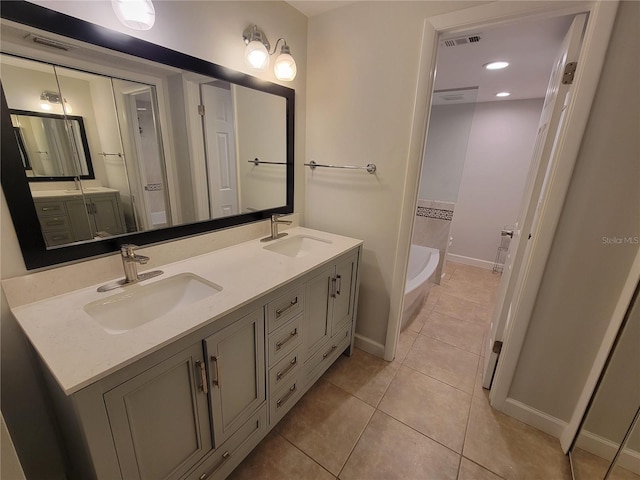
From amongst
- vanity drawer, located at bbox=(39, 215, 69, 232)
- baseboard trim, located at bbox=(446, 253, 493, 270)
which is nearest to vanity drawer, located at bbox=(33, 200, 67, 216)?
vanity drawer, located at bbox=(39, 215, 69, 232)

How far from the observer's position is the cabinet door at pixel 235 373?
967 millimetres

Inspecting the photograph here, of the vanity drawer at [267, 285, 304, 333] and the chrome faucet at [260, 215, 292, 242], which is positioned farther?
the chrome faucet at [260, 215, 292, 242]

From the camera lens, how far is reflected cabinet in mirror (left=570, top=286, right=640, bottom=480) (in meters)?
1.13

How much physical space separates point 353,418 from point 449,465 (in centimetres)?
49

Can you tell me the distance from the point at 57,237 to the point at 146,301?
377mm

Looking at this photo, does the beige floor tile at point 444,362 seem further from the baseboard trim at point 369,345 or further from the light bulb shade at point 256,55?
the light bulb shade at point 256,55

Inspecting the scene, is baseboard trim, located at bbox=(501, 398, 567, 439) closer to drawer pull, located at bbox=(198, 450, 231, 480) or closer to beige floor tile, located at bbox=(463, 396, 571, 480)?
beige floor tile, located at bbox=(463, 396, 571, 480)

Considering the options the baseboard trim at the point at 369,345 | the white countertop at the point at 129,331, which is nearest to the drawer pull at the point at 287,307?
the white countertop at the point at 129,331

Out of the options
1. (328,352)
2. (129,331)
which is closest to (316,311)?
(328,352)

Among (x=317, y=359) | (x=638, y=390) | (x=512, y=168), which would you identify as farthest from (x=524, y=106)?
(x=317, y=359)

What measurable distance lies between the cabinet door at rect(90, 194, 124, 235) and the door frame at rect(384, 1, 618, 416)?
57.1 inches

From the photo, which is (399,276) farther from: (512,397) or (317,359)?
(512,397)

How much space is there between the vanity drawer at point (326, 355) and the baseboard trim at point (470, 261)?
270cm

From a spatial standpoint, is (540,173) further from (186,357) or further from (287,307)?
(186,357)
